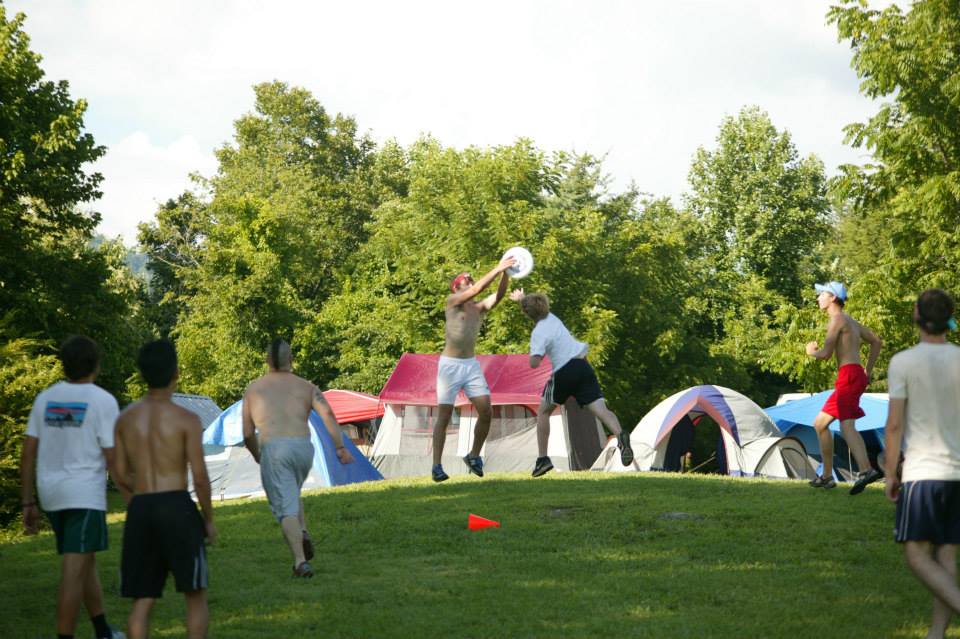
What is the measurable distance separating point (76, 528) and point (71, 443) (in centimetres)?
50

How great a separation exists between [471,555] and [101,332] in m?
22.3

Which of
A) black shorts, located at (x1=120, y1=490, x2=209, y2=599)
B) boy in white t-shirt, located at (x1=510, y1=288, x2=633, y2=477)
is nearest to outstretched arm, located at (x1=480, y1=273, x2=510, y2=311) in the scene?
boy in white t-shirt, located at (x1=510, y1=288, x2=633, y2=477)

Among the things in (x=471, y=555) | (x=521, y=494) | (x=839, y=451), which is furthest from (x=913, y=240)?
(x=471, y=555)

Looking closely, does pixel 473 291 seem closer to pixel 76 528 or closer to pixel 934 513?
pixel 76 528

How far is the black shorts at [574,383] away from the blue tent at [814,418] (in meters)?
17.8

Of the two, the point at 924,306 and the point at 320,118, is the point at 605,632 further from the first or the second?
the point at 320,118

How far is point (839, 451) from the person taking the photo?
3183 centimetres

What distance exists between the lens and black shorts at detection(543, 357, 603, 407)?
1090cm

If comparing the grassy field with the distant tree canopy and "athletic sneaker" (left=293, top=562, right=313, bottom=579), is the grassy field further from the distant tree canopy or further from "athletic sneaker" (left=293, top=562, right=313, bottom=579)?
the distant tree canopy

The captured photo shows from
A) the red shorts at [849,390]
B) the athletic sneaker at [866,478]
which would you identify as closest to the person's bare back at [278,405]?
the red shorts at [849,390]

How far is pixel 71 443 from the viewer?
6.25 meters

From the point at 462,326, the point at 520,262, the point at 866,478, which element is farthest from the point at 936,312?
the point at 866,478

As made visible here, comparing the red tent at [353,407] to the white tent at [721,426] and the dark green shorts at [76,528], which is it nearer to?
the white tent at [721,426]

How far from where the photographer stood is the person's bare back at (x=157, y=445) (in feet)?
18.1
